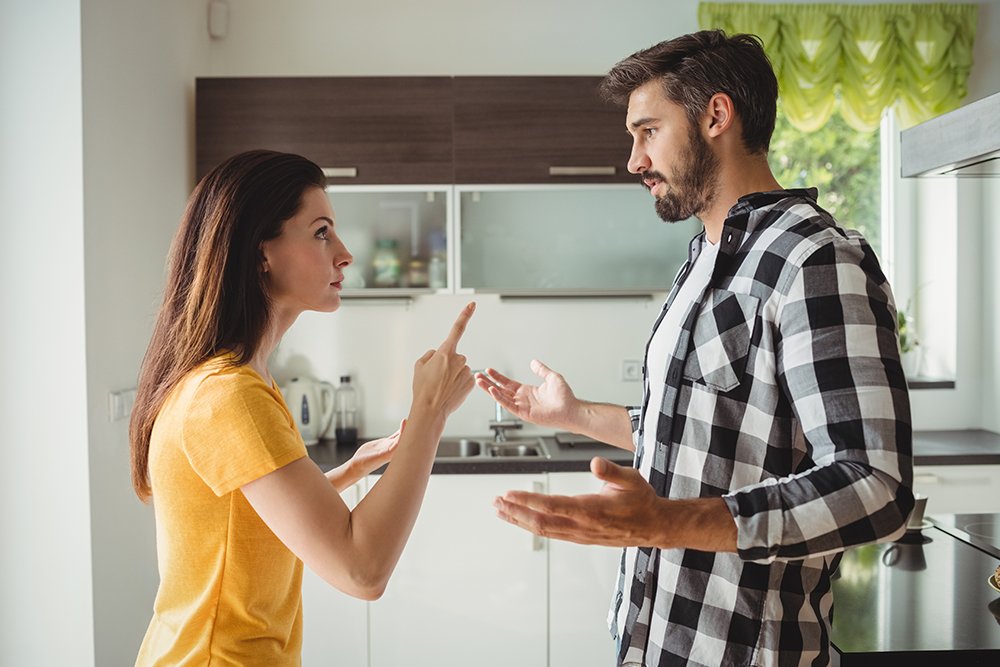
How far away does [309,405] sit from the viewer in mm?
3338

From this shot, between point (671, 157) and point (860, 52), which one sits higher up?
point (860, 52)

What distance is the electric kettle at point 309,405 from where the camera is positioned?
3.34 metres

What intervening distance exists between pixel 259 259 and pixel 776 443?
823 millimetres

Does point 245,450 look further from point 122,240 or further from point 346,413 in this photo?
point 346,413

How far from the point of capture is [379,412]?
355 cm

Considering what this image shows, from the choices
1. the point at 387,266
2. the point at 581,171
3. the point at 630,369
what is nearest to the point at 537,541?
the point at 630,369

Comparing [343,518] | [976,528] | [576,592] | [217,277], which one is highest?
[217,277]

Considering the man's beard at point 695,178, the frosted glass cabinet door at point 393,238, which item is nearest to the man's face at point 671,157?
the man's beard at point 695,178

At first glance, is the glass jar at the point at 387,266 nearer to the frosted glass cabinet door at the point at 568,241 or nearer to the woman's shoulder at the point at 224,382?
the frosted glass cabinet door at the point at 568,241

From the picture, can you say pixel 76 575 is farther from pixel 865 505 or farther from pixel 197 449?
pixel 865 505

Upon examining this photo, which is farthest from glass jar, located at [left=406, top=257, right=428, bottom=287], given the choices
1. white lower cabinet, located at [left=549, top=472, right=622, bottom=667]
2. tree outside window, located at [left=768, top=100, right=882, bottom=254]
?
tree outside window, located at [left=768, top=100, right=882, bottom=254]

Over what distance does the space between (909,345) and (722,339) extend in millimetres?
2818

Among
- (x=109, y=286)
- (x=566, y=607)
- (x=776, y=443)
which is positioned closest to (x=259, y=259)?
(x=776, y=443)

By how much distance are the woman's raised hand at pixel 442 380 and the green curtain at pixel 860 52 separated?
2.62m
